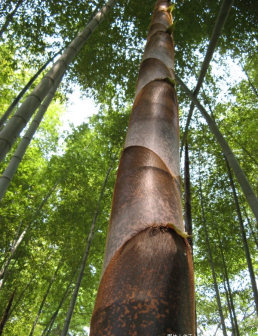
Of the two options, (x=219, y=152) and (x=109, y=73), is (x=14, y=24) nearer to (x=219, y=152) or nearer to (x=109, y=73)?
(x=109, y=73)

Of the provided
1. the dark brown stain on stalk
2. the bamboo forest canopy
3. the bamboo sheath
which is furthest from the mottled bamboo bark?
the bamboo forest canopy

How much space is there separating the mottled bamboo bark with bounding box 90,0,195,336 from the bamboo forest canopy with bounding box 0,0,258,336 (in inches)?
149

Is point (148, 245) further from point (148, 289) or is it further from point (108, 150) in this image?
point (108, 150)

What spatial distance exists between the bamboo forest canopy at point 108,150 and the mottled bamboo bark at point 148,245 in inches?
149

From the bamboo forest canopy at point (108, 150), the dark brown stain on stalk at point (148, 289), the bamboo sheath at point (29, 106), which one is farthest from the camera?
the bamboo forest canopy at point (108, 150)

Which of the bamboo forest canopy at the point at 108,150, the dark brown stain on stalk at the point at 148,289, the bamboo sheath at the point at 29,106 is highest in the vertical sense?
the bamboo forest canopy at the point at 108,150

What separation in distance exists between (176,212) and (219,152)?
6.19 meters

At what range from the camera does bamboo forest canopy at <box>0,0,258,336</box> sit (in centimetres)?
423

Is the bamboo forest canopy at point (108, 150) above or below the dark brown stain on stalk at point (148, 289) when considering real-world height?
above

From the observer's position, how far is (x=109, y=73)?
5125 millimetres

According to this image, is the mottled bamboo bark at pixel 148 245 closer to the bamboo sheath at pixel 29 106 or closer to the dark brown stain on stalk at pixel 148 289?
the dark brown stain on stalk at pixel 148 289

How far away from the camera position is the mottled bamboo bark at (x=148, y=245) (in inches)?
12.3


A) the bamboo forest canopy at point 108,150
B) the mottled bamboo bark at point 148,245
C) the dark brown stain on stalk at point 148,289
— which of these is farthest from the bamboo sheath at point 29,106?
the bamboo forest canopy at point 108,150

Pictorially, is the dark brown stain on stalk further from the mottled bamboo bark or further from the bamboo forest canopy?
the bamboo forest canopy
